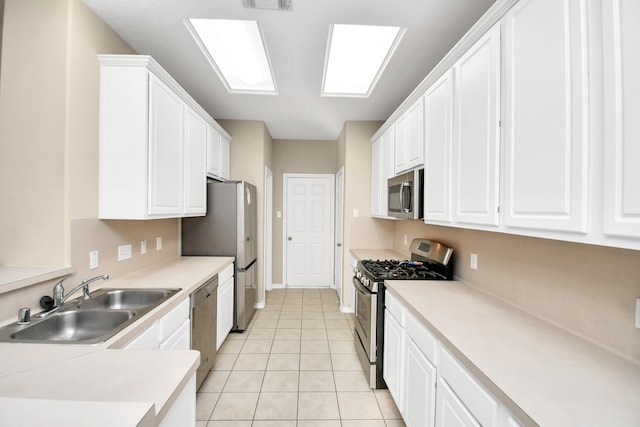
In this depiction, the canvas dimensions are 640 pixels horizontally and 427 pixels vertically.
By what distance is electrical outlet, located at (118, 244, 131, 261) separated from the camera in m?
2.07

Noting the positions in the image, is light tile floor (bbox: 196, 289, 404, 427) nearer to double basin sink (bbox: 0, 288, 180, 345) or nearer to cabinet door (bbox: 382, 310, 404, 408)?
cabinet door (bbox: 382, 310, 404, 408)

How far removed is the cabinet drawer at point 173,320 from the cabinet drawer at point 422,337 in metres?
1.46

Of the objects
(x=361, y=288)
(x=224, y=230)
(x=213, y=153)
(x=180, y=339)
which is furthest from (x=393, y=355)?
(x=213, y=153)

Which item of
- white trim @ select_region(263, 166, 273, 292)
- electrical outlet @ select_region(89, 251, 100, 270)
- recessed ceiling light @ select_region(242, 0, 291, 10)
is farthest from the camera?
white trim @ select_region(263, 166, 273, 292)

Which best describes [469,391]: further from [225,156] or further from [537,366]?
[225,156]

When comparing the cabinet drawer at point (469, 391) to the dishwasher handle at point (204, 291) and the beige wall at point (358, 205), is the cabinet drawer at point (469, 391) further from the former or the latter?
the beige wall at point (358, 205)

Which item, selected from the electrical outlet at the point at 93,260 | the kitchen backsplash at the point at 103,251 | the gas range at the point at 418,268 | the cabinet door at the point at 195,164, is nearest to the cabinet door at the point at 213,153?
the cabinet door at the point at 195,164

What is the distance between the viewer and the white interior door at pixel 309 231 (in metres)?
4.90

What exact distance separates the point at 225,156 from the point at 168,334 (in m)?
2.51

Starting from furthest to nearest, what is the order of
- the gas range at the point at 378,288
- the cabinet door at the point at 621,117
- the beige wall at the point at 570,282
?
the gas range at the point at 378,288 < the beige wall at the point at 570,282 < the cabinet door at the point at 621,117

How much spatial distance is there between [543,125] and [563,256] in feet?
2.14

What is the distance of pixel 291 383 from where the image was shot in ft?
7.47

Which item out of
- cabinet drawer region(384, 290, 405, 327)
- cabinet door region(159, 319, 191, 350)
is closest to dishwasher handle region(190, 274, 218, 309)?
cabinet door region(159, 319, 191, 350)

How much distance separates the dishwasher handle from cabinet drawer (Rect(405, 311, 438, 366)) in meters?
1.49
